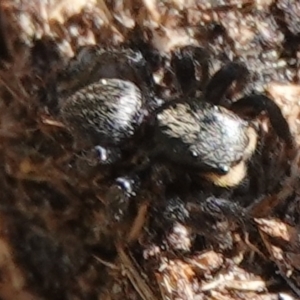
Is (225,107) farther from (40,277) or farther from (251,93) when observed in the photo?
(40,277)

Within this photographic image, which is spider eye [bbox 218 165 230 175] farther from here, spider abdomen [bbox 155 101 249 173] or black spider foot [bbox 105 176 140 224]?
black spider foot [bbox 105 176 140 224]

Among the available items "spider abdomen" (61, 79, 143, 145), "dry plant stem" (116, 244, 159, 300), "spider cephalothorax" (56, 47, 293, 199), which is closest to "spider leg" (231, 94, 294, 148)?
"spider cephalothorax" (56, 47, 293, 199)

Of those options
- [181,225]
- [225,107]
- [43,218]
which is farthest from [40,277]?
[225,107]

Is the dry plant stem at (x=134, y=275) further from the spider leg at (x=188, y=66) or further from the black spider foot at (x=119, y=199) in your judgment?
the spider leg at (x=188, y=66)

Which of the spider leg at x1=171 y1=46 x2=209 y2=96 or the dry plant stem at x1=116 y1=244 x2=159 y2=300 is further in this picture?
the spider leg at x1=171 y1=46 x2=209 y2=96

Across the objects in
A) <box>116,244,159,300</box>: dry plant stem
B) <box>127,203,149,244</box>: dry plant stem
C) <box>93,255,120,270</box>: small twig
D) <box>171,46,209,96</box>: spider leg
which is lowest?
<box>93,255,120,270</box>: small twig
